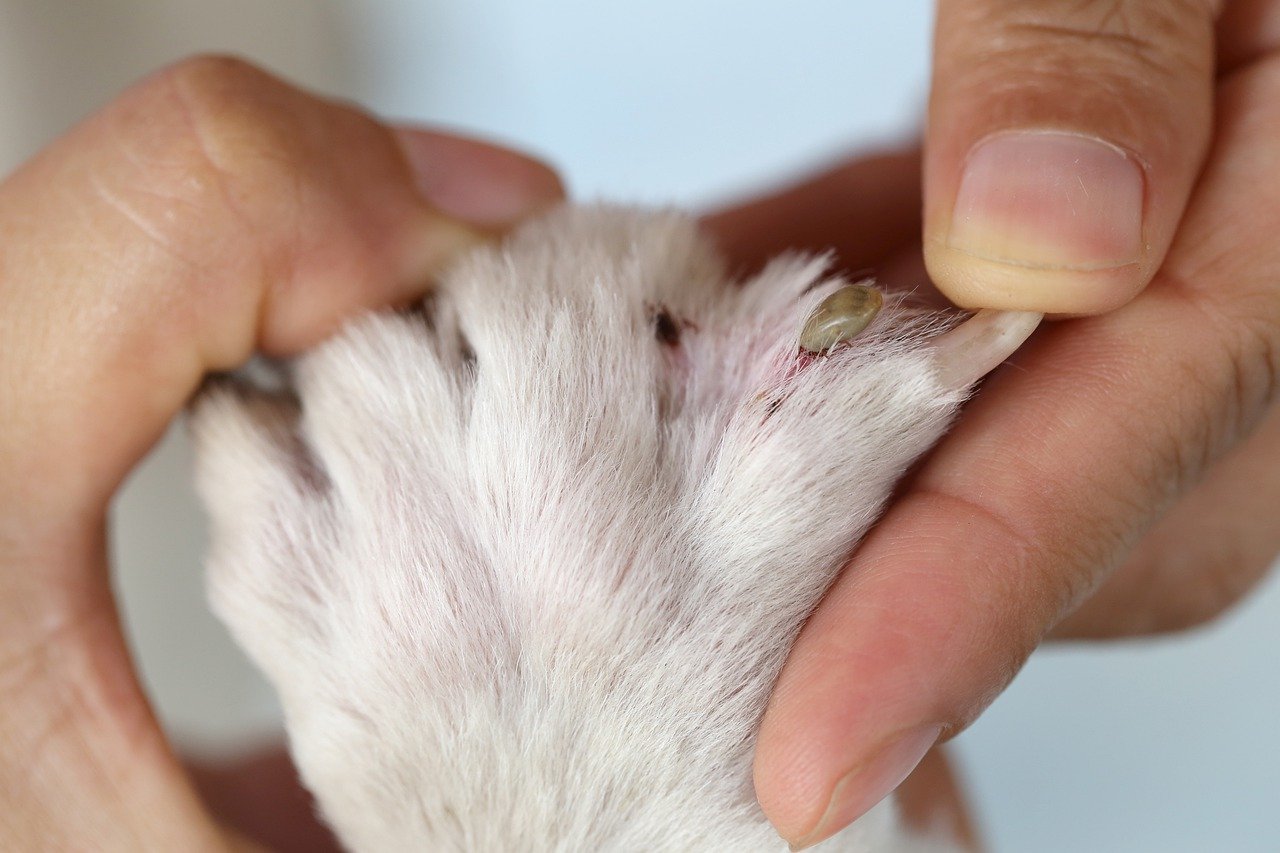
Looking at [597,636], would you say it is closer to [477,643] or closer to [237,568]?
[477,643]

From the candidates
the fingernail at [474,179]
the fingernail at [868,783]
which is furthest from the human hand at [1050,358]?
the fingernail at [474,179]

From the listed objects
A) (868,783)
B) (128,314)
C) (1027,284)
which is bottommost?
(868,783)


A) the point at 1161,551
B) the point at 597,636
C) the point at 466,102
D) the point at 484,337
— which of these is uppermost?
the point at 484,337

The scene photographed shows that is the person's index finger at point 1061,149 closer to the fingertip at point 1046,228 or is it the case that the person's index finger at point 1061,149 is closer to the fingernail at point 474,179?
the fingertip at point 1046,228

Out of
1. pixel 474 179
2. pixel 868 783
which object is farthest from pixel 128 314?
pixel 868 783

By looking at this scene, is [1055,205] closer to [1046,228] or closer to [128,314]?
[1046,228]

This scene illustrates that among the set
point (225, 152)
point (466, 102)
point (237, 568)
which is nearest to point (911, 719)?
point (237, 568)
